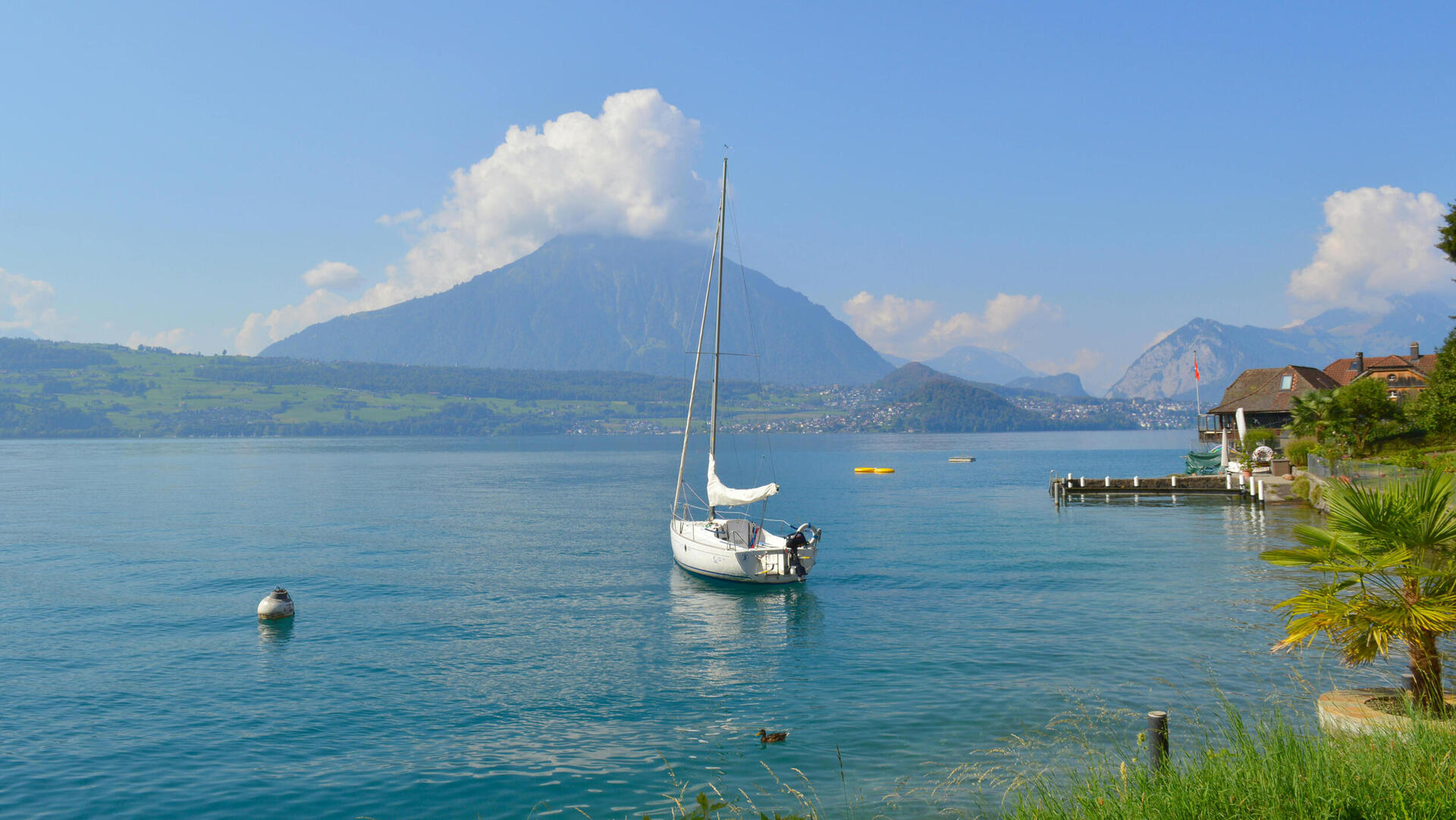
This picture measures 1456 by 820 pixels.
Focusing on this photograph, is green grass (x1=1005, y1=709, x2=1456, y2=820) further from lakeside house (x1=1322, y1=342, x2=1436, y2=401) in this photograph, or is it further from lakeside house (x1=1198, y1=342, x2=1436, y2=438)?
lakeside house (x1=1322, y1=342, x2=1436, y2=401)

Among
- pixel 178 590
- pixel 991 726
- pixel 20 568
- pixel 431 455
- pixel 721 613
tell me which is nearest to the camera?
pixel 991 726

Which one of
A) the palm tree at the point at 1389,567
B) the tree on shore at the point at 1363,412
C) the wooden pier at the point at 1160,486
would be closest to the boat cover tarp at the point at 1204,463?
the wooden pier at the point at 1160,486

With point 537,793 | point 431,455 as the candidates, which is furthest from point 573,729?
point 431,455

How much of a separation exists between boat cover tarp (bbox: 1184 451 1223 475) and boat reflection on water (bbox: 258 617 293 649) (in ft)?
269

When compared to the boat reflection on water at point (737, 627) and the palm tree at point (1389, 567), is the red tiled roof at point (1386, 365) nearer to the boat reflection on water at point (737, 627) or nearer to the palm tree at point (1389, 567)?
the boat reflection on water at point (737, 627)

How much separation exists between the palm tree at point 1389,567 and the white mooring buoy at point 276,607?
1180 inches

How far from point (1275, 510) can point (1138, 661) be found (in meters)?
43.9

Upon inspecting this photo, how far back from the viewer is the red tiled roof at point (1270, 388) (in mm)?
93562

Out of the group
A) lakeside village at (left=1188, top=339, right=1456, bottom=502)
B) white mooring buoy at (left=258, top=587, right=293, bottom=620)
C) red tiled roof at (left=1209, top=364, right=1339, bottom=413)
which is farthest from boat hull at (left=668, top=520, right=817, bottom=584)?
red tiled roof at (left=1209, top=364, right=1339, bottom=413)

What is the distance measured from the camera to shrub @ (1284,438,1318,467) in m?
69.6

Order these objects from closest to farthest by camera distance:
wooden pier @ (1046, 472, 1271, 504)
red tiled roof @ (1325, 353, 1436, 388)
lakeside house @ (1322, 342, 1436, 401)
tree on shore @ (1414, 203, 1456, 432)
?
1. tree on shore @ (1414, 203, 1456, 432)
2. wooden pier @ (1046, 472, 1271, 504)
3. lakeside house @ (1322, 342, 1436, 401)
4. red tiled roof @ (1325, 353, 1436, 388)

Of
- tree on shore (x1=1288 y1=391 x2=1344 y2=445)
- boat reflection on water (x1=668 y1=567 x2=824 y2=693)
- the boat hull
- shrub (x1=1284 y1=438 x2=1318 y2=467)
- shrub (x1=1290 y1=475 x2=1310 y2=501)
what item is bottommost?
boat reflection on water (x1=668 y1=567 x2=824 y2=693)

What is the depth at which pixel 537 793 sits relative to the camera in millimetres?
15836

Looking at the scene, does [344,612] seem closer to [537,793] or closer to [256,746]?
[256,746]
